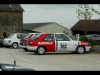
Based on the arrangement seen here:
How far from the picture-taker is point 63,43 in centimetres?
1844

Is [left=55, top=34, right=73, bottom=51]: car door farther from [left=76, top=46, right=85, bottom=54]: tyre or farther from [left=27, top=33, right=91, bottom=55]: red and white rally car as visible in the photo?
[left=76, top=46, right=85, bottom=54]: tyre

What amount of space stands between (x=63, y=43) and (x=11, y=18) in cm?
3748

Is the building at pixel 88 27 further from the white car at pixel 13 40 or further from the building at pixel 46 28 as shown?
the white car at pixel 13 40

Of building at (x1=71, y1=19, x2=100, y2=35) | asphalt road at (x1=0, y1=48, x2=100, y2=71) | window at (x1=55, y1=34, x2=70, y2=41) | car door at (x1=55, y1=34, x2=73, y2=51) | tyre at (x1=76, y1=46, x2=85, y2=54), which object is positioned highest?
building at (x1=71, y1=19, x2=100, y2=35)

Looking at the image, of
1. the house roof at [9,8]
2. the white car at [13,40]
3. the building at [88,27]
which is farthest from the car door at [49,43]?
the building at [88,27]

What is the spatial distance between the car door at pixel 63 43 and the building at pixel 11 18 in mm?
35574

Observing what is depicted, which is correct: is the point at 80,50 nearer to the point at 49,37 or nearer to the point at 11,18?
the point at 49,37

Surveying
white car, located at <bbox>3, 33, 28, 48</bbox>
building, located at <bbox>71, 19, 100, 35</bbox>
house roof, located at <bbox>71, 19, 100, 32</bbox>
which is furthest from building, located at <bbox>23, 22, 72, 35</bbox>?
white car, located at <bbox>3, 33, 28, 48</bbox>

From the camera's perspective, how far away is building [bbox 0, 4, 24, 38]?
53.4 meters

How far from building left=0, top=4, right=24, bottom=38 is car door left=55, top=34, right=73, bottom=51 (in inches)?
1401

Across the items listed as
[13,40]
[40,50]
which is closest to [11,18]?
[13,40]

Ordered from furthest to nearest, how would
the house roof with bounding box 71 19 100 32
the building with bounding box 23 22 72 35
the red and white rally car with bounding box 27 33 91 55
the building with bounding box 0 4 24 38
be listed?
the building with bounding box 23 22 72 35 → the house roof with bounding box 71 19 100 32 → the building with bounding box 0 4 24 38 → the red and white rally car with bounding box 27 33 91 55
